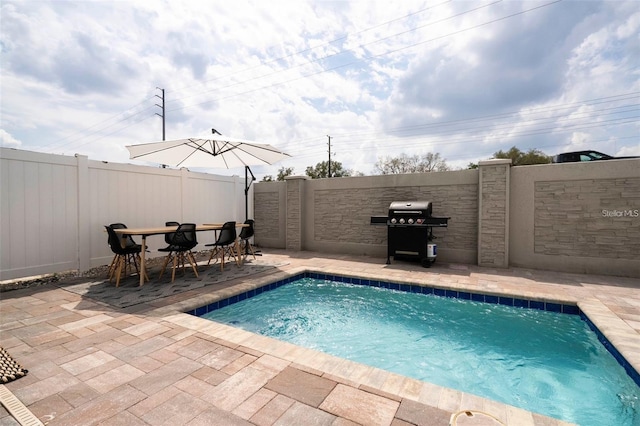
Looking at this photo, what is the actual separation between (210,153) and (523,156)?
27.6 metres

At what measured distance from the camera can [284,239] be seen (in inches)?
361

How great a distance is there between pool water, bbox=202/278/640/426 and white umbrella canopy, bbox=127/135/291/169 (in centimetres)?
315

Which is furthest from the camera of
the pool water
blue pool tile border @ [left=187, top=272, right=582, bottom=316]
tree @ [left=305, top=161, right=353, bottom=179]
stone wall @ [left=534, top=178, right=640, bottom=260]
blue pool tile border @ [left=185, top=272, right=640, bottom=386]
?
tree @ [left=305, top=161, right=353, bottom=179]

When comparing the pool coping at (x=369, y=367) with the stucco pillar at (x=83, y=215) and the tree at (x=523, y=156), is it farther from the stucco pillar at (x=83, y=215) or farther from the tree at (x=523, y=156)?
the tree at (x=523, y=156)

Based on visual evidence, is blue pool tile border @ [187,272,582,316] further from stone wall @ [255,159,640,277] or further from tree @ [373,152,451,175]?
tree @ [373,152,451,175]

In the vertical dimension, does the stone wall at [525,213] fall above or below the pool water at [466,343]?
above

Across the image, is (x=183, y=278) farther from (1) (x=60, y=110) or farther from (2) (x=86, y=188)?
(1) (x=60, y=110)

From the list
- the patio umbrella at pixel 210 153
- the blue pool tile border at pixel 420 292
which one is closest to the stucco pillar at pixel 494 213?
the blue pool tile border at pixel 420 292

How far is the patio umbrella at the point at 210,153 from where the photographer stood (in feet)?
18.5

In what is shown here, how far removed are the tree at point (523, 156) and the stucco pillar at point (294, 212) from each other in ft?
75.3

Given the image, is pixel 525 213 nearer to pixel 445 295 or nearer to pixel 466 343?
pixel 445 295

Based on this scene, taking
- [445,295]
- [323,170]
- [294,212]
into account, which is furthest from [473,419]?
[323,170]

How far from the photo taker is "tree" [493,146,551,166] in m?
24.0

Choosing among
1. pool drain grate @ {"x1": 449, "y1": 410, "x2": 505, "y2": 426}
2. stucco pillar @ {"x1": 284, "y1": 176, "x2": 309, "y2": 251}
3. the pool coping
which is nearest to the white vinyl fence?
stucco pillar @ {"x1": 284, "y1": 176, "x2": 309, "y2": 251}
